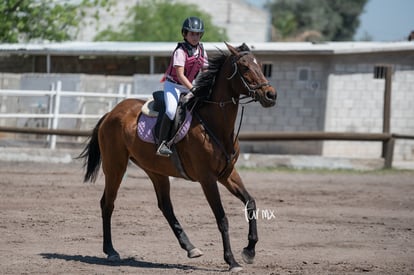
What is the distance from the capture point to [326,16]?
7706cm

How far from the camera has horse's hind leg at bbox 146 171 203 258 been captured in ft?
29.0

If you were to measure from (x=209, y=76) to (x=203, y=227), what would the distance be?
2.84 meters

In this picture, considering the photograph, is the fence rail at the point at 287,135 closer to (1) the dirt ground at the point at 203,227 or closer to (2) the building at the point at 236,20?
(1) the dirt ground at the point at 203,227

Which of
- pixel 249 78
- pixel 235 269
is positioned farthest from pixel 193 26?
pixel 235 269

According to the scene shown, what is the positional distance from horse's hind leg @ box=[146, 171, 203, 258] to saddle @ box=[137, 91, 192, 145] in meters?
0.59

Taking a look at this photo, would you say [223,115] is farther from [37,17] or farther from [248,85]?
[37,17]

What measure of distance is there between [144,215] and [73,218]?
1.08 meters

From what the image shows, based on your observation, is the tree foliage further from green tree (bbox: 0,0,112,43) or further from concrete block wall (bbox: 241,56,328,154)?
concrete block wall (bbox: 241,56,328,154)

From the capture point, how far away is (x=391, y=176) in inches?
708

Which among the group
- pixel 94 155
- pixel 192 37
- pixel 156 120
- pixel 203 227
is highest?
pixel 192 37

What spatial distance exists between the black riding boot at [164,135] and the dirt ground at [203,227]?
1205 mm

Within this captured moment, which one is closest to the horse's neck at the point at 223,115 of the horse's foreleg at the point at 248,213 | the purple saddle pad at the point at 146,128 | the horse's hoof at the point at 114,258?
the horse's foreleg at the point at 248,213

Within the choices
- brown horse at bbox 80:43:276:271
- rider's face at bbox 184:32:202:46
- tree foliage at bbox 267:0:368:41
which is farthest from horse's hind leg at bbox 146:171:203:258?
tree foliage at bbox 267:0:368:41

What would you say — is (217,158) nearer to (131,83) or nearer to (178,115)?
(178,115)
